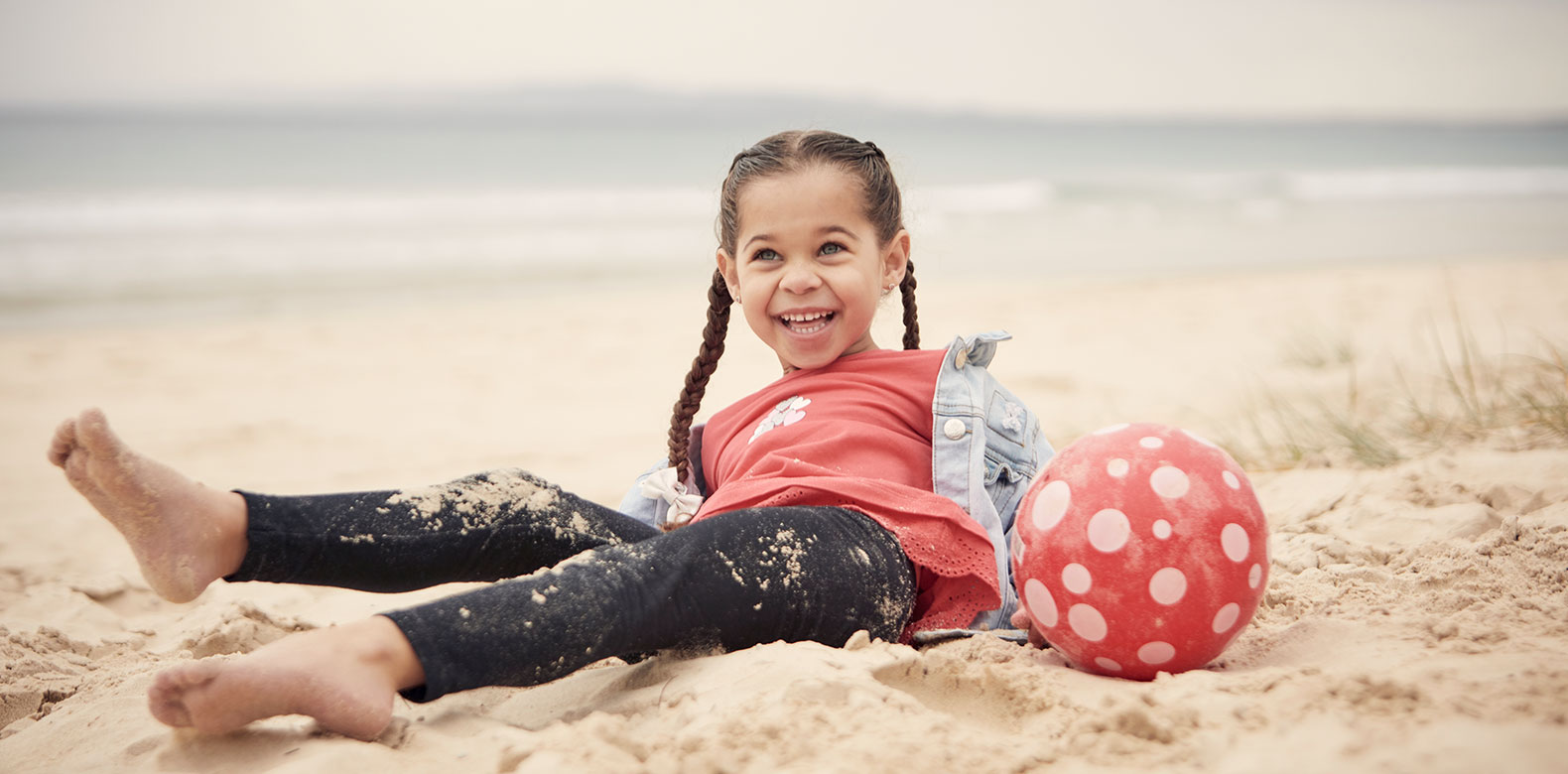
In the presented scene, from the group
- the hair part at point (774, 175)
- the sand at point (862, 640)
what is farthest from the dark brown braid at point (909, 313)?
the sand at point (862, 640)

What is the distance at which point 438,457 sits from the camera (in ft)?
17.8

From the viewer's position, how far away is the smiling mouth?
286 centimetres

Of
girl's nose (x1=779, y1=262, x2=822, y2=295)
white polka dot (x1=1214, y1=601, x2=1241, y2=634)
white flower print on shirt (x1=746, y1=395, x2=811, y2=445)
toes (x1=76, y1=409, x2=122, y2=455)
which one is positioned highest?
girl's nose (x1=779, y1=262, x2=822, y2=295)

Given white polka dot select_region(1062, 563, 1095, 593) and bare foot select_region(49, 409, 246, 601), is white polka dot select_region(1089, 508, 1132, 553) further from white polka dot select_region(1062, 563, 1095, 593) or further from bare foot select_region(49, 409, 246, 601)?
bare foot select_region(49, 409, 246, 601)

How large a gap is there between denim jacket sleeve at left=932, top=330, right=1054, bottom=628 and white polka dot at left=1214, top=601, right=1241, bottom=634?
0.54m

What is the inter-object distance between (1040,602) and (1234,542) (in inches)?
14.6

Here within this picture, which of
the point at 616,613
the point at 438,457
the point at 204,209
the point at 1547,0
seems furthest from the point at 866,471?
the point at 1547,0

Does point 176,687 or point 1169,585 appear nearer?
point 176,687

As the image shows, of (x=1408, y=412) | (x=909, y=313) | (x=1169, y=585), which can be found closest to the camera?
(x=1169, y=585)

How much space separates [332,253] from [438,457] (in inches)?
340

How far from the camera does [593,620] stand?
6.50ft

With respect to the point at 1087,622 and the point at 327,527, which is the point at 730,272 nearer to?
the point at 327,527

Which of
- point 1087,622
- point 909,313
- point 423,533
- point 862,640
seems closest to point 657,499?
point 423,533

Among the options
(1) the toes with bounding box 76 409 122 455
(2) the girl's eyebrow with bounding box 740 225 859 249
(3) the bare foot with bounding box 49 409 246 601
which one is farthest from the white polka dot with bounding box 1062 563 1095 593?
(1) the toes with bounding box 76 409 122 455
